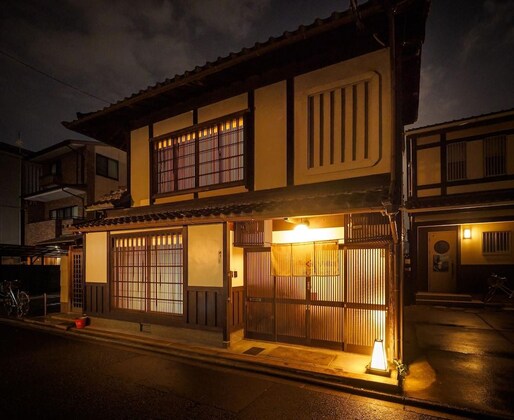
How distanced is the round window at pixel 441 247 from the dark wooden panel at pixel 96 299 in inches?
669

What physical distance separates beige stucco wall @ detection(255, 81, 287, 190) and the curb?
5040mm

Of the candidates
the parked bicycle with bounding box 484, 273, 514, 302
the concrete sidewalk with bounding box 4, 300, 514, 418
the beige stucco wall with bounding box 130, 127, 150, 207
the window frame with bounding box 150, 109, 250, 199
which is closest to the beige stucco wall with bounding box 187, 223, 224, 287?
the window frame with bounding box 150, 109, 250, 199

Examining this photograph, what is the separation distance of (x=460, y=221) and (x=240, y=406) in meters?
15.7

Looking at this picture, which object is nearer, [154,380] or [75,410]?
[75,410]

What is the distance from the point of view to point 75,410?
19.2ft

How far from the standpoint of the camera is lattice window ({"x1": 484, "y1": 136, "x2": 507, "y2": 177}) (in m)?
15.9

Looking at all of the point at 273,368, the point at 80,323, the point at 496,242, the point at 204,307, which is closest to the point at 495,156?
the point at 496,242

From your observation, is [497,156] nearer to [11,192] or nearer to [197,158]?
[197,158]

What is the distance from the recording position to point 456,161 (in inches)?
674

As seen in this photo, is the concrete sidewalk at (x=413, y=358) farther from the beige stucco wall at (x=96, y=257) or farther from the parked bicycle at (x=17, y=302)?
the parked bicycle at (x=17, y=302)

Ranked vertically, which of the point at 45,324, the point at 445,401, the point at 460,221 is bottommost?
the point at 45,324

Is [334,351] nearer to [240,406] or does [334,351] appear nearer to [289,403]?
[289,403]

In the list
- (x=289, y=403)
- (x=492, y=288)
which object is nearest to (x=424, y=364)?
(x=289, y=403)

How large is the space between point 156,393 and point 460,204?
51.3 feet
